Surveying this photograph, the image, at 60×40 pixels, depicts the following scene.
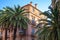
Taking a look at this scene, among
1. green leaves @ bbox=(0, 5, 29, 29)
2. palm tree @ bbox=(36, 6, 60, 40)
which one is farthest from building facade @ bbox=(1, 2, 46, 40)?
palm tree @ bbox=(36, 6, 60, 40)

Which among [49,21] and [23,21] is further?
[23,21]

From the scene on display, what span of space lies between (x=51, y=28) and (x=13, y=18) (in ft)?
44.7

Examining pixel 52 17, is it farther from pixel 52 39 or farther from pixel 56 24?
pixel 52 39

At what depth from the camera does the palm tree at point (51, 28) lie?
32969 millimetres

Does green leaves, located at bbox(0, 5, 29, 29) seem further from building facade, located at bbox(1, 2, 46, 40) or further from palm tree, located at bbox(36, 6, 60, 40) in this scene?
palm tree, located at bbox(36, 6, 60, 40)

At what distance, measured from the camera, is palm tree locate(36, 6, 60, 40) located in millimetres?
32969

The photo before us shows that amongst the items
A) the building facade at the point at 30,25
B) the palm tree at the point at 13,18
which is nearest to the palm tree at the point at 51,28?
the palm tree at the point at 13,18

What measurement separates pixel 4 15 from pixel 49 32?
51.6ft

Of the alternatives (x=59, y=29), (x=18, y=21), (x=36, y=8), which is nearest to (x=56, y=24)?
(x=59, y=29)

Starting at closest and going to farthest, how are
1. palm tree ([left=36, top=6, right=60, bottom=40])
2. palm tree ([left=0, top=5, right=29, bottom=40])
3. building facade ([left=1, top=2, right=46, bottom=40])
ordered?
palm tree ([left=36, top=6, right=60, bottom=40]), palm tree ([left=0, top=5, right=29, bottom=40]), building facade ([left=1, top=2, right=46, bottom=40])

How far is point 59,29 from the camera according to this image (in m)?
32.6

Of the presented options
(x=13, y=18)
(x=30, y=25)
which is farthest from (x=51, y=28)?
(x=30, y=25)

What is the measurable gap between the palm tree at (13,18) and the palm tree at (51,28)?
1132 cm

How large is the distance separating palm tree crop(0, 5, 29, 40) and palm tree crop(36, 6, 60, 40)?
37.1ft
